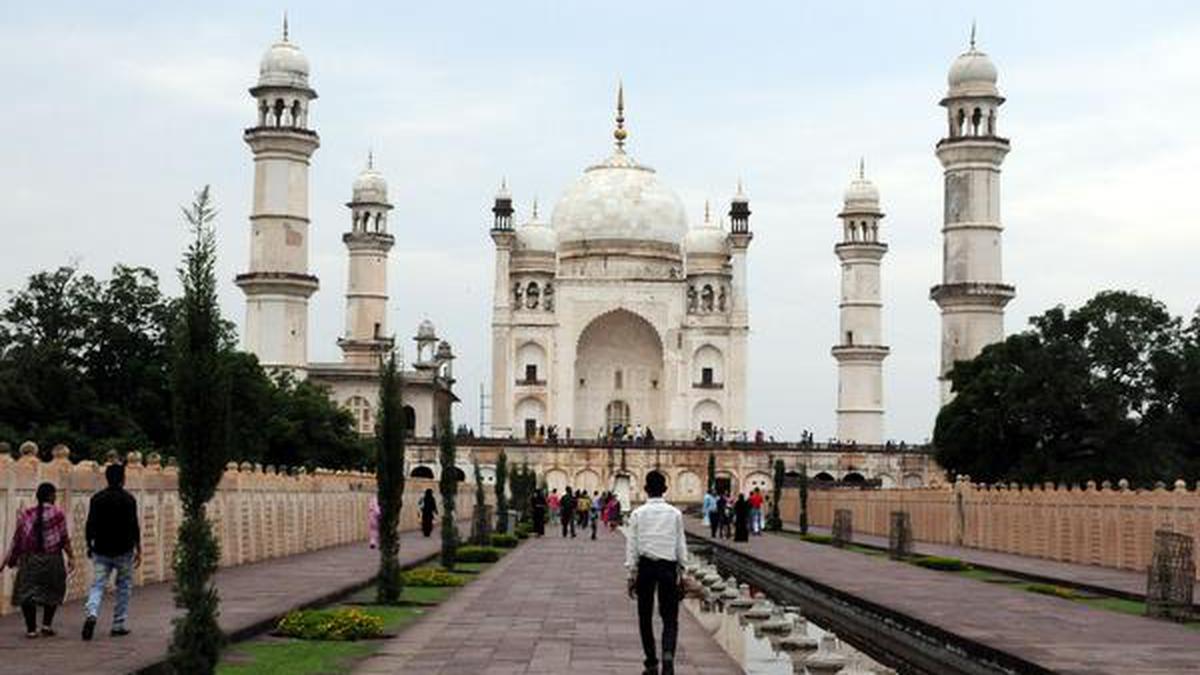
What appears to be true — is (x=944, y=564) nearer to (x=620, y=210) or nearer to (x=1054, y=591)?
(x=1054, y=591)

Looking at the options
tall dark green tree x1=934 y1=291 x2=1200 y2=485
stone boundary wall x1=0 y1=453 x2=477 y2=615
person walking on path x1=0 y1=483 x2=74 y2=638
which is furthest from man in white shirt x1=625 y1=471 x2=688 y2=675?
tall dark green tree x1=934 y1=291 x2=1200 y2=485

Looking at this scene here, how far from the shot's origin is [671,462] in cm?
7600

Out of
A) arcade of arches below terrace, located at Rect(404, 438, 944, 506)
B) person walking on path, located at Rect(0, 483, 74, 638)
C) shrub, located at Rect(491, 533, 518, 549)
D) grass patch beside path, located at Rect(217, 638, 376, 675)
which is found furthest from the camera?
arcade of arches below terrace, located at Rect(404, 438, 944, 506)

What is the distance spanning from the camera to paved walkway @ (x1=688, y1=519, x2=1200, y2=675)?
1373 cm

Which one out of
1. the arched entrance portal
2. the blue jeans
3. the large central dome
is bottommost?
the blue jeans

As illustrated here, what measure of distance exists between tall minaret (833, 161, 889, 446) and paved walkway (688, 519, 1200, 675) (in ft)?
172

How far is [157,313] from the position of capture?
50625mm

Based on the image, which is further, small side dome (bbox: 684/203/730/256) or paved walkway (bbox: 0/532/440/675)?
small side dome (bbox: 684/203/730/256)

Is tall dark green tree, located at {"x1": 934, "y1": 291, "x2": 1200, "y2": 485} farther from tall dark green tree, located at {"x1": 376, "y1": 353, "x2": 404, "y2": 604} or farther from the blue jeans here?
the blue jeans

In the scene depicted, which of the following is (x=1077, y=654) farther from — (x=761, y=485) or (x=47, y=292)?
(x=761, y=485)

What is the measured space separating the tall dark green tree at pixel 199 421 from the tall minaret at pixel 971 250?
57.5 metres

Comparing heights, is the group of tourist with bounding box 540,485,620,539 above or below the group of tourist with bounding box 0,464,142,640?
below

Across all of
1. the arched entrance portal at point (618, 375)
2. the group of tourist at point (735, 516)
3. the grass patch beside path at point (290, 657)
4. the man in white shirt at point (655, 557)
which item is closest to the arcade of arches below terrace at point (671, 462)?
the arched entrance portal at point (618, 375)

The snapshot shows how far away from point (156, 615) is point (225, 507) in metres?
9.11
